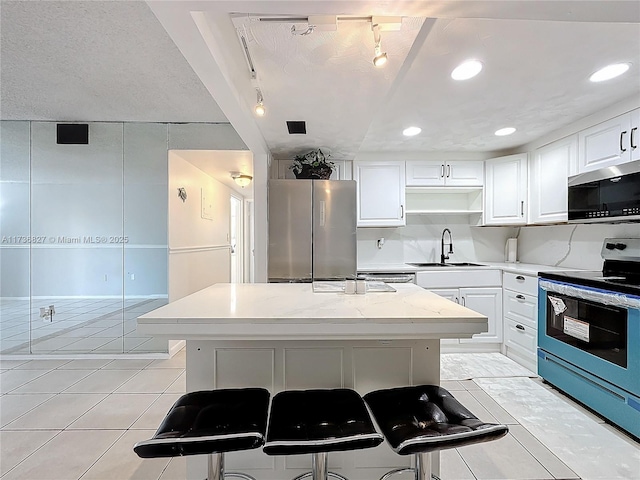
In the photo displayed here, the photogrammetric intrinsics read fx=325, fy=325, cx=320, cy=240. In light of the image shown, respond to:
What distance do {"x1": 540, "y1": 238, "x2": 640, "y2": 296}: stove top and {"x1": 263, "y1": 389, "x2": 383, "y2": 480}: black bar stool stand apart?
205 centimetres

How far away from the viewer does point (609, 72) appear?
2072mm

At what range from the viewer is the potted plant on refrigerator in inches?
135

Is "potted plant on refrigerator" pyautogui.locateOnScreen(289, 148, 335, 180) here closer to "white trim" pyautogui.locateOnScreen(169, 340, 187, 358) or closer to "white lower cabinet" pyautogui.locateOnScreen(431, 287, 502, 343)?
"white lower cabinet" pyautogui.locateOnScreen(431, 287, 502, 343)

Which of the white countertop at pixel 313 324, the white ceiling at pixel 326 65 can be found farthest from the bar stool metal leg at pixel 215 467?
the white ceiling at pixel 326 65

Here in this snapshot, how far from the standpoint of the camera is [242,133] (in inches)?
101

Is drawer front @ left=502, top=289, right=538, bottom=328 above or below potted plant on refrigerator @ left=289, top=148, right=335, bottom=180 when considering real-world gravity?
below

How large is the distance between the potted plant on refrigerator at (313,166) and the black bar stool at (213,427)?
2501mm

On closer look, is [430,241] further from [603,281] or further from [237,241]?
[237,241]

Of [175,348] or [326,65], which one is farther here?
[175,348]

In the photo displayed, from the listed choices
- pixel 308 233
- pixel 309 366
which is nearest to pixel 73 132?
pixel 308 233

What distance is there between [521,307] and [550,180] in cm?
129

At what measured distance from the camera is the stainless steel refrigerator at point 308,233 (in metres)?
3.40

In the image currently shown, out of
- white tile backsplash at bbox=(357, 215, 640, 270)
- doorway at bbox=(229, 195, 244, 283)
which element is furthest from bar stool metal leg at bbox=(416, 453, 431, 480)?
doorway at bbox=(229, 195, 244, 283)

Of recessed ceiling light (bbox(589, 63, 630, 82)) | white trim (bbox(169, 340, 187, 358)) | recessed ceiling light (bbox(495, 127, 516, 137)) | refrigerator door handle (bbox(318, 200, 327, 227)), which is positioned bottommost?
A: white trim (bbox(169, 340, 187, 358))
